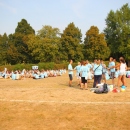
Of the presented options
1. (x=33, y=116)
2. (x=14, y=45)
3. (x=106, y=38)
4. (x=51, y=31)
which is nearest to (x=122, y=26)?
(x=106, y=38)

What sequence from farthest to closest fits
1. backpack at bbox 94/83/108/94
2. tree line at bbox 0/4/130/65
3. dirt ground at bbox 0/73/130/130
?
tree line at bbox 0/4/130/65 → backpack at bbox 94/83/108/94 → dirt ground at bbox 0/73/130/130

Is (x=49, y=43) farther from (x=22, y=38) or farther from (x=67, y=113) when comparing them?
(x=67, y=113)

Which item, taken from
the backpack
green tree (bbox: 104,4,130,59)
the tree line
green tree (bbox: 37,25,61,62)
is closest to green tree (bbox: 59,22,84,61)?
the tree line

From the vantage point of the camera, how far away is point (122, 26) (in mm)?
61969

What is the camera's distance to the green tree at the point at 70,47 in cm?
5959

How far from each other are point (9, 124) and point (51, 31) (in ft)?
179

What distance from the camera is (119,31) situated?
62.2m

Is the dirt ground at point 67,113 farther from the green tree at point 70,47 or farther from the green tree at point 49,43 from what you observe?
the green tree at point 70,47

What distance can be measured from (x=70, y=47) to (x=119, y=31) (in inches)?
549

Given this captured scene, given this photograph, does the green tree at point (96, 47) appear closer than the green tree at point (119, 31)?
No

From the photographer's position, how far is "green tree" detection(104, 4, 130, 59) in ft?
197

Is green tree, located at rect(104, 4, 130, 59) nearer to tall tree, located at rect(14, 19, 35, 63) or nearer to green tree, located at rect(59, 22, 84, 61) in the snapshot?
green tree, located at rect(59, 22, 84, 61)

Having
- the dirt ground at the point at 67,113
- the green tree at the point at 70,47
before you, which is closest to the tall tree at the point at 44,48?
the green tree at the point at 70,47

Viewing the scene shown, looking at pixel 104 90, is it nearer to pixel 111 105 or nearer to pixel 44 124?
pixel 111 105
